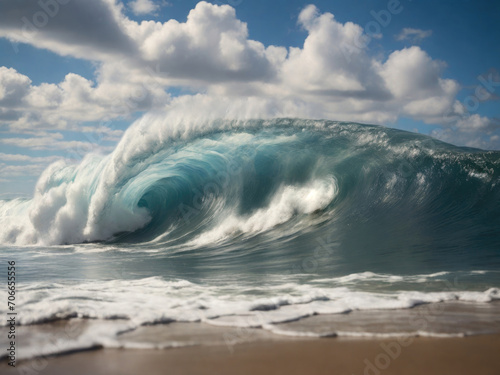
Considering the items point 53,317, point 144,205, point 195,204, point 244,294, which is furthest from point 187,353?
point 144,205

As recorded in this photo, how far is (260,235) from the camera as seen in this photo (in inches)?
401

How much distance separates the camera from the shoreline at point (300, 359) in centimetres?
282

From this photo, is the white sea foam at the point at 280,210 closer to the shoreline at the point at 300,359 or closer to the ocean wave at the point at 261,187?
the ocean wave at the point at 261,187

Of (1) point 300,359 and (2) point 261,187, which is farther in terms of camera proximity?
(2) point 261,187

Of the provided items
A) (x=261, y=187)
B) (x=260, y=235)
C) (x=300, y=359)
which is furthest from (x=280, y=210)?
(x=300, y=359)

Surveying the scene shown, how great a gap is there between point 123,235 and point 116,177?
5.95 ft

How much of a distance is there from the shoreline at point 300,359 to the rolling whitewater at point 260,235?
217 millimetres

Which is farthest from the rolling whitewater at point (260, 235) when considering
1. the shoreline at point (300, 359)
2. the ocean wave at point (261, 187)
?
the shoreline at point (300, 359)

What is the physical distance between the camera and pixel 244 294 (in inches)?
208

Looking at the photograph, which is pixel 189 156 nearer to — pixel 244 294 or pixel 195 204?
pixel 195 204

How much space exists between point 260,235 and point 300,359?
23.6 ft

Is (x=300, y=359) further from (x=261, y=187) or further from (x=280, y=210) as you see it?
(x=261, y=187)

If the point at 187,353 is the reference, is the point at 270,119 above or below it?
above

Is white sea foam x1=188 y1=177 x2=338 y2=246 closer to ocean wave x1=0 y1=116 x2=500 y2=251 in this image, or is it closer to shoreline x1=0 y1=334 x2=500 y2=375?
ocean wave x1=0 y1=116 x2=500 y2=251
